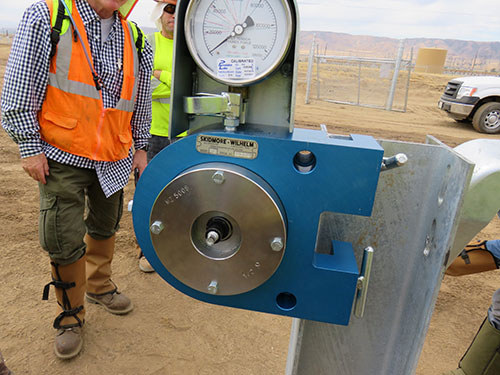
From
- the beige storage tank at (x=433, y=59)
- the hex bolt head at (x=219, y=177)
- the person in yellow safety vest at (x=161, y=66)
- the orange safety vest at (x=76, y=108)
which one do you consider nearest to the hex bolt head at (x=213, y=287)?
the hex bolt head at (x=219, y=177)

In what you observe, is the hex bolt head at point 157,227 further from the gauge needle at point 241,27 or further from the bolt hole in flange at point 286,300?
the gauge needle at point 241,27

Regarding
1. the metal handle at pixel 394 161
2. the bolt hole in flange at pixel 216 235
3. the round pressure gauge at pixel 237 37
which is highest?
the round pressure gauge at pixel 237 37

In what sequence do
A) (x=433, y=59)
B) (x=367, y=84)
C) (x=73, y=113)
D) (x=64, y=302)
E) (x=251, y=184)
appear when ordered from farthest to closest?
(x=433, y=59) < (x=367, y=84) < (x=64, y=302) < (x=73, y=113) < (x=251, y=184)

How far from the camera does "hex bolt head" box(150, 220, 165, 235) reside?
100cm

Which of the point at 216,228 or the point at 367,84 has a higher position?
the point at 216,228

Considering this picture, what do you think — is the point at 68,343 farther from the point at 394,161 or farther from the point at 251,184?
the point at 394,161

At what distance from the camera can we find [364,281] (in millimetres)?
1033

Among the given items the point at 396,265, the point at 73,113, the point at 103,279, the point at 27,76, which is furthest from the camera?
the point at 103,279

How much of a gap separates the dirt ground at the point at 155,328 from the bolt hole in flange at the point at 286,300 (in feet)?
3.98

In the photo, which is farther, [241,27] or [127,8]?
[127,8]

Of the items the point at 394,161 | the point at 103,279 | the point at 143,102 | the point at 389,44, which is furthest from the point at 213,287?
the point at 389,44

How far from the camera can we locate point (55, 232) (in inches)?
73.1

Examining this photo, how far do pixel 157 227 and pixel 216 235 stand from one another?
154 mm

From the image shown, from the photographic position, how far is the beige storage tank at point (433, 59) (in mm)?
26109
